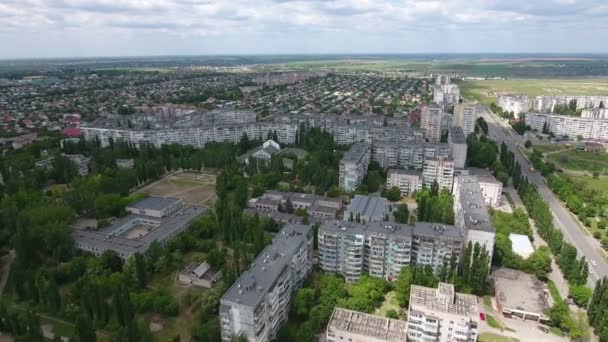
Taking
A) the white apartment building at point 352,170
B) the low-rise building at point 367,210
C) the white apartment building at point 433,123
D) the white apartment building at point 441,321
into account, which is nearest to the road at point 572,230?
the white apartment building at point 433,123

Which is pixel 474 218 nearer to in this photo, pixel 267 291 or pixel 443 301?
pixel 443 301

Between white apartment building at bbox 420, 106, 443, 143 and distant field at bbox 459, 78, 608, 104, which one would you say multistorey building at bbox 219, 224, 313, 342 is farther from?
distant field at bbox 459, 78, 608, 104

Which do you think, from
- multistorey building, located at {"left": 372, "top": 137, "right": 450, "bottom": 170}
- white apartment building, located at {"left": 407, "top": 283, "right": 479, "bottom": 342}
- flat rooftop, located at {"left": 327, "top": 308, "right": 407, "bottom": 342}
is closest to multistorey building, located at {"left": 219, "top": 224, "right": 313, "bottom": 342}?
flat rooftop, located at {"left": 327, "top": 308, "right": 407, "bottom": 342}

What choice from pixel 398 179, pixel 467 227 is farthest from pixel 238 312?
pixel 398 179

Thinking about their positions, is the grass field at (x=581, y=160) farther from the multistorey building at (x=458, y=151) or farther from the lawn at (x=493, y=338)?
the lawn at (x=493, y=338)

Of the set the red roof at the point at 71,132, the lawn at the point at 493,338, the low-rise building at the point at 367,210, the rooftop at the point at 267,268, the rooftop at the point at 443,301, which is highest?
the red roof at the point at 71,132

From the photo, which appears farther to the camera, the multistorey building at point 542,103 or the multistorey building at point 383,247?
the multistorey building at point 542,103

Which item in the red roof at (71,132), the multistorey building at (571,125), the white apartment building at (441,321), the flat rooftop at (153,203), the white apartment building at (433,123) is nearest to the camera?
the white apartment building at (441,321)
